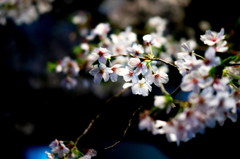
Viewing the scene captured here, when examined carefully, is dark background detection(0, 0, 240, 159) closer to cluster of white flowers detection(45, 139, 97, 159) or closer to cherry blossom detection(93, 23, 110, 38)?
cherry blossom detection(93, 23, 110, 38)

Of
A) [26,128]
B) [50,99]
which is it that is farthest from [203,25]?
[26,128]

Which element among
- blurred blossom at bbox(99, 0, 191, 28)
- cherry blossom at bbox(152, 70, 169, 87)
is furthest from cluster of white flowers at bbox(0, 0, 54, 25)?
cherry blossom at bbox(152, 70, 169, 87)

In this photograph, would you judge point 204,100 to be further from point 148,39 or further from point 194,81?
point 148,39

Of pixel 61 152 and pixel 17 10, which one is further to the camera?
pixel 17 10

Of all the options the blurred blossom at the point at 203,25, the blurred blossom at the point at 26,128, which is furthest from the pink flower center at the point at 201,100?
the blurred blossom at the point at 26,128

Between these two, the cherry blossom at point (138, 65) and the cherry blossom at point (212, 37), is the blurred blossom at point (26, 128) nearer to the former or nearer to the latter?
the cherry blossom at point (138, 65)

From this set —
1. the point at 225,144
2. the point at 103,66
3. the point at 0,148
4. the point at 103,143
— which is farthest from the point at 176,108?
the point at 0,148

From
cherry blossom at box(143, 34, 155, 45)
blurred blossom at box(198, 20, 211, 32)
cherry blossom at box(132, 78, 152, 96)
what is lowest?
blurred blossom at box(198, 20, 211, 32)

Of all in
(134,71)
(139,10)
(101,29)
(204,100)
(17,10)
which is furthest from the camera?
(139,10)

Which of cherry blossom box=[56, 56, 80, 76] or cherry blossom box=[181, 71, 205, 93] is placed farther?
A: cherry blossom box=[56, 56, 80, 76]
